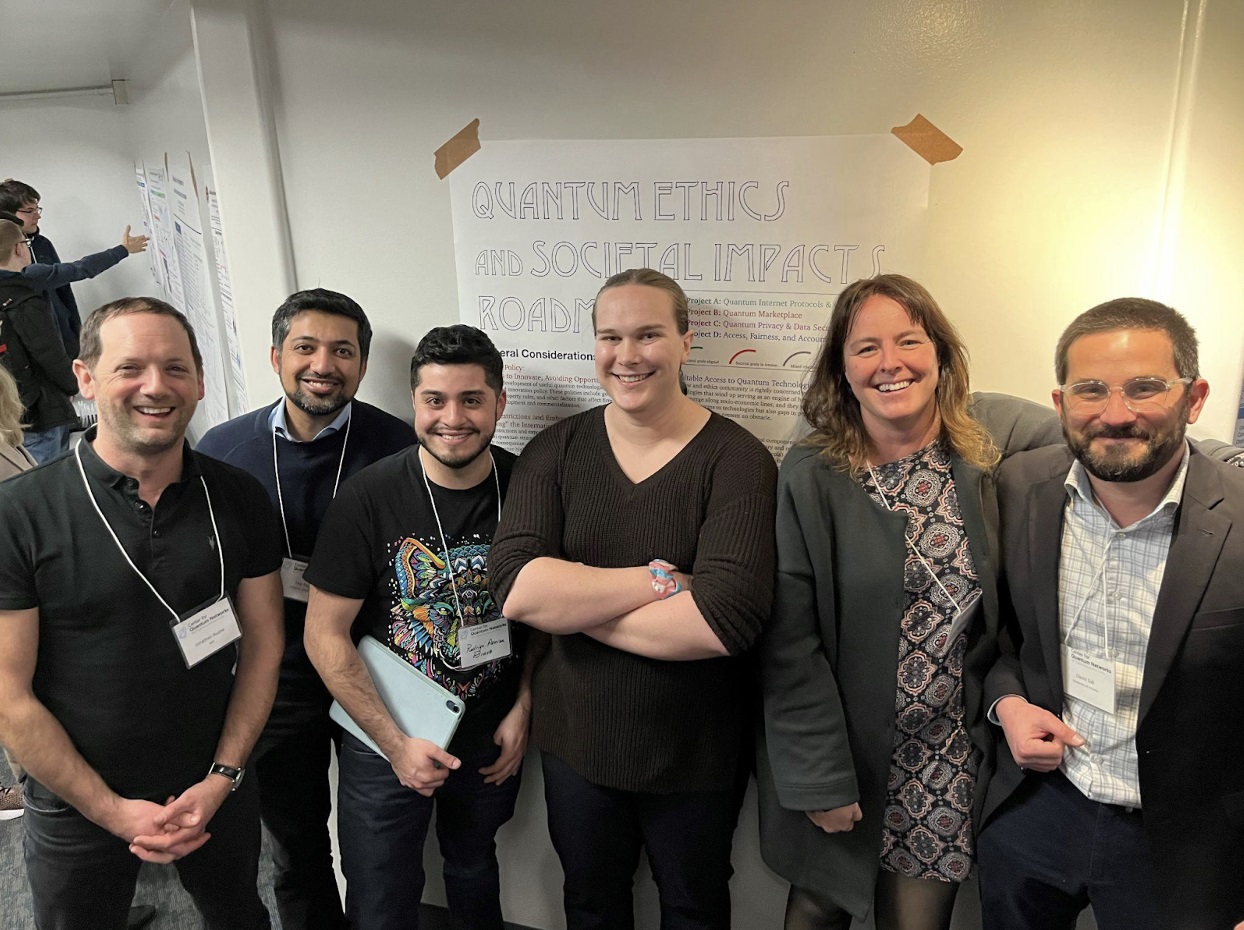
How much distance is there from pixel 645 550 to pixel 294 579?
3.02ft

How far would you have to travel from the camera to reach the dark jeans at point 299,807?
79.0 inches

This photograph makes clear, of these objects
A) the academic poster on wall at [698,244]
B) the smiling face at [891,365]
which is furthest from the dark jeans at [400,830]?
the smiling face at [891,365]

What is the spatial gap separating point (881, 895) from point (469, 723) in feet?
3.27

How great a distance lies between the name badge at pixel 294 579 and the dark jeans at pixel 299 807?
0.98 ft

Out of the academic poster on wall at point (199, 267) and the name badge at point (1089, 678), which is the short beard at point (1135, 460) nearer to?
the name badge at point (1089, 678)

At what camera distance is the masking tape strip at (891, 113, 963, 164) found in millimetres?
1657

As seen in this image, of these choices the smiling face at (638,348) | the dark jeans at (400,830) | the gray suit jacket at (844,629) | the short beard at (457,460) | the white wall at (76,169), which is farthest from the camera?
the white wall at (76,169)

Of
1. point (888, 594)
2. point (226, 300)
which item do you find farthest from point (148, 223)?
point (888, 594)

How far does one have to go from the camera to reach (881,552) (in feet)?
4.89

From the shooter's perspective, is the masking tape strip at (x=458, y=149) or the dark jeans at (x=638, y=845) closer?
the dark jeans at (x=638, y=845)

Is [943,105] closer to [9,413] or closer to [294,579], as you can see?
[294,579]

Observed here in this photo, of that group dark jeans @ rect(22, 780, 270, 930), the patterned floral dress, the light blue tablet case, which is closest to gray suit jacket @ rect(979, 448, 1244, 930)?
the patterned floral dress

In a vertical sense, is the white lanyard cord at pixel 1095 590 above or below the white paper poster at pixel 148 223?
below

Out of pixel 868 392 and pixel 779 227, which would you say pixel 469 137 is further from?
pixel 868 392
